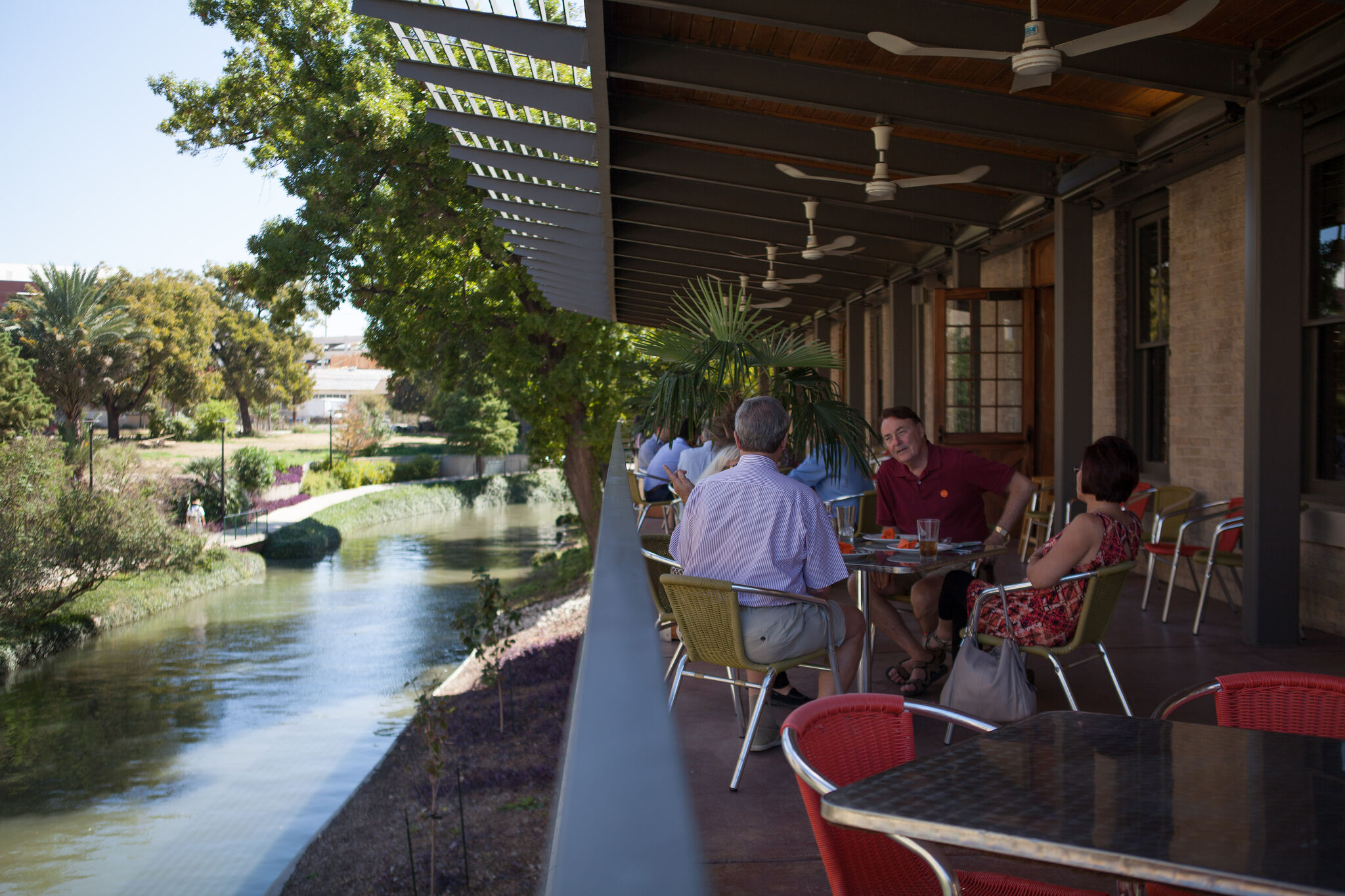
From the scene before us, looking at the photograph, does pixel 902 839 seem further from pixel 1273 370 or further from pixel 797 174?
pixel 797 174

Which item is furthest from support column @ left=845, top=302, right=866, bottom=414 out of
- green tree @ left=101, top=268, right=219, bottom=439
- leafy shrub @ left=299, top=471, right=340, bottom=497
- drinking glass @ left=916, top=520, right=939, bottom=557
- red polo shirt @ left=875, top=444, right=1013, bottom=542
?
green tree @ left=101, top=268, right=219, bottom=439

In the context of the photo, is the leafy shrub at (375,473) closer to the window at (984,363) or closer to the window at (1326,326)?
the window at (984,363)

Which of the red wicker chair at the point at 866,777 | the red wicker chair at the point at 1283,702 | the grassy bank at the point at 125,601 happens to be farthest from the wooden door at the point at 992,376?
the grassy bank at the point at 125,601

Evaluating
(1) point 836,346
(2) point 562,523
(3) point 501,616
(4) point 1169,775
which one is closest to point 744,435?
(4) point 1169,775

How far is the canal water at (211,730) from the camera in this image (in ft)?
48.8

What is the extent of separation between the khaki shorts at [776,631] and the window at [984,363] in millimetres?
6188

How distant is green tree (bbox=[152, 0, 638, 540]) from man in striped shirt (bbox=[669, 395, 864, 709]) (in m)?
14.5

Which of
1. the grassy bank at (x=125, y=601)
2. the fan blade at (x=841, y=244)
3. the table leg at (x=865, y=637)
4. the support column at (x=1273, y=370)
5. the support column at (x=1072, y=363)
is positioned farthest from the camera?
the grassy bank at (x=125, y=601)

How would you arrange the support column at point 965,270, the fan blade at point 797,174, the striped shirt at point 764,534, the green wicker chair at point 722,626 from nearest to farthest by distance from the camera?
the green wicker chair at point 722,626
the striped shirt at point 764,534
the fan blade at point 797,174
the support column at point 965,270

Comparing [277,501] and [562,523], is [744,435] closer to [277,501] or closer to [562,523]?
[562,523]

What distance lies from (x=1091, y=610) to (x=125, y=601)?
29.2 metres

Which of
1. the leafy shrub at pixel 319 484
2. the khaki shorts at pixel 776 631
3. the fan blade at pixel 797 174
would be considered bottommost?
the leafy shrub at pixel 319 484

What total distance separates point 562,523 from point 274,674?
1574cm

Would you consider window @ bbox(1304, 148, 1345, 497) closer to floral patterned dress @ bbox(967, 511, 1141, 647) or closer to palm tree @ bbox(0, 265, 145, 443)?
floral patterned dress @ bbox(967, 511, 1141, 647)
